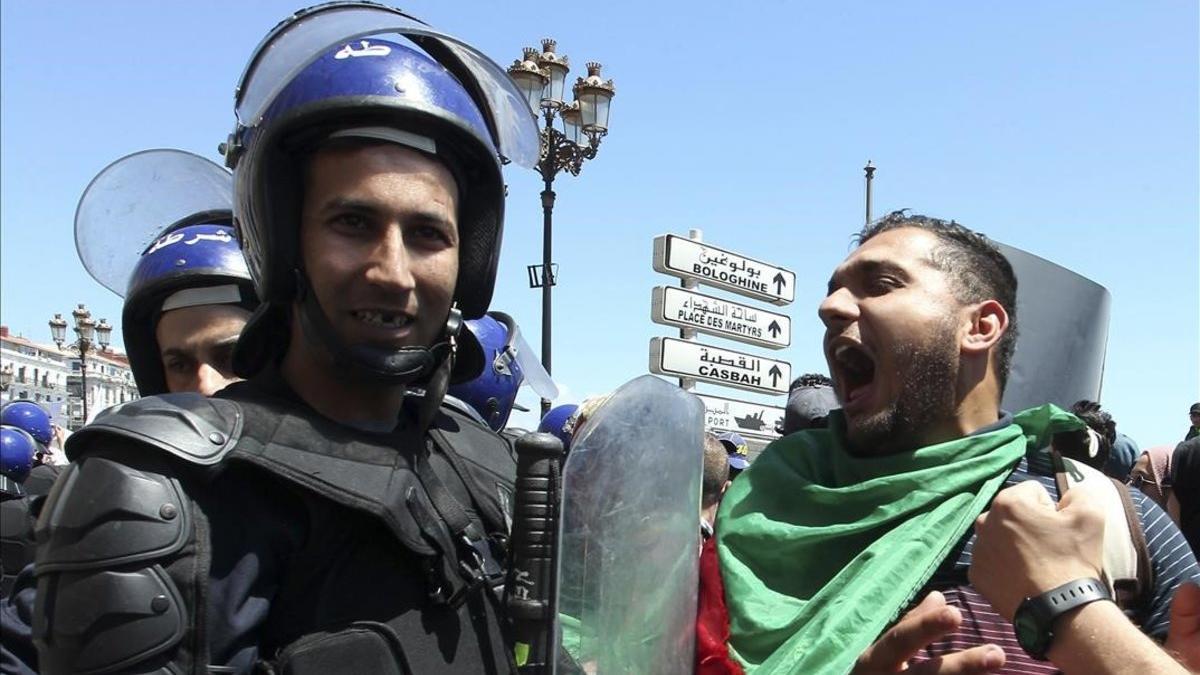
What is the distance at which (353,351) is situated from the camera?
5.26ft

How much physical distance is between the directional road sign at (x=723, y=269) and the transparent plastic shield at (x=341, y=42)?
21.9 feet

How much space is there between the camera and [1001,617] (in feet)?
5.67

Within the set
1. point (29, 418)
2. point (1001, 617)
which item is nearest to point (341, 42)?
point (1001, 617)

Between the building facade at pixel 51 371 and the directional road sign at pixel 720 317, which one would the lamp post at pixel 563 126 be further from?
the building facade at pixel 51 371

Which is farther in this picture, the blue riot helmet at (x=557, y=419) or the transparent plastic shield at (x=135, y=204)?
the blue riot helmet at (x=557, y=419)

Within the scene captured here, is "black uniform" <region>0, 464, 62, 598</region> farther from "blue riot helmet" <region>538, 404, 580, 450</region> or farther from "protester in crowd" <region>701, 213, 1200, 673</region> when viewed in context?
"protester in crowd" <region>701, 213, 1200, 673</region>

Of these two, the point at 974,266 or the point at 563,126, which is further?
the point at 563,126

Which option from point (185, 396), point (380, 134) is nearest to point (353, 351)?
point (185, 396)

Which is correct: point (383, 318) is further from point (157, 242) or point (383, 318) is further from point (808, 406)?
point (808, 406)

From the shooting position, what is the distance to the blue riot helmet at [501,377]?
12.6 ft

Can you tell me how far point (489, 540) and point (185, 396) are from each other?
0.56 meters

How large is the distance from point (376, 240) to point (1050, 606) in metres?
1.18

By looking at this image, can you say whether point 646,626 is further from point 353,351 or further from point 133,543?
point 133,543

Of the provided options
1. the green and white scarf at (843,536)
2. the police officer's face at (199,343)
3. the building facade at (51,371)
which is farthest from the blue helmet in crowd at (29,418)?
Result: the building facade at (51,371)
